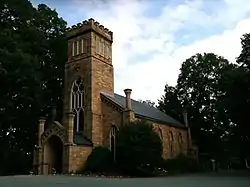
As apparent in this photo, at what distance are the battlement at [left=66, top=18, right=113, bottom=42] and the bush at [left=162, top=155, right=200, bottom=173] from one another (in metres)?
13.5

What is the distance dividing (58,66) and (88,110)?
9.59 meters

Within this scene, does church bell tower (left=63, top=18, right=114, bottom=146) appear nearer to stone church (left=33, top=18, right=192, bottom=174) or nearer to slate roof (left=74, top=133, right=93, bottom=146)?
stone church (left=33, top=18, right=192, bottom=174)

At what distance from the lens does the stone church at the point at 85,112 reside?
2827 centimetres

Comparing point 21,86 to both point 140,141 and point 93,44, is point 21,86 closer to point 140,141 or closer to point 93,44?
point 93,44

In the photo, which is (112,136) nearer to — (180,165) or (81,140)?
(81,140)

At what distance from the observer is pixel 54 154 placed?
100ft

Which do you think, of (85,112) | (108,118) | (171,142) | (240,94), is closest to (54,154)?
(85,112)

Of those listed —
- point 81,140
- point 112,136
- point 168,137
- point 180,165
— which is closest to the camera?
point 81,140

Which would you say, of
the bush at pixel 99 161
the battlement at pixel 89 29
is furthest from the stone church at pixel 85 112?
the bush at pixel 99 161

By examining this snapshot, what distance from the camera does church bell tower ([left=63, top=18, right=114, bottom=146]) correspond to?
31.3 m

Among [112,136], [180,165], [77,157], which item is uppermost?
[112,136]

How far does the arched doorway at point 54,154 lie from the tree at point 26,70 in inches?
182

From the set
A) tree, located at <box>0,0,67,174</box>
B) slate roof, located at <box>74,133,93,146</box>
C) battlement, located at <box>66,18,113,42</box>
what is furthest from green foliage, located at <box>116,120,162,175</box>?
battlement, located at <box>66,18,113,42</box>

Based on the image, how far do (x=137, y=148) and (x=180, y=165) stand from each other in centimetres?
1032
